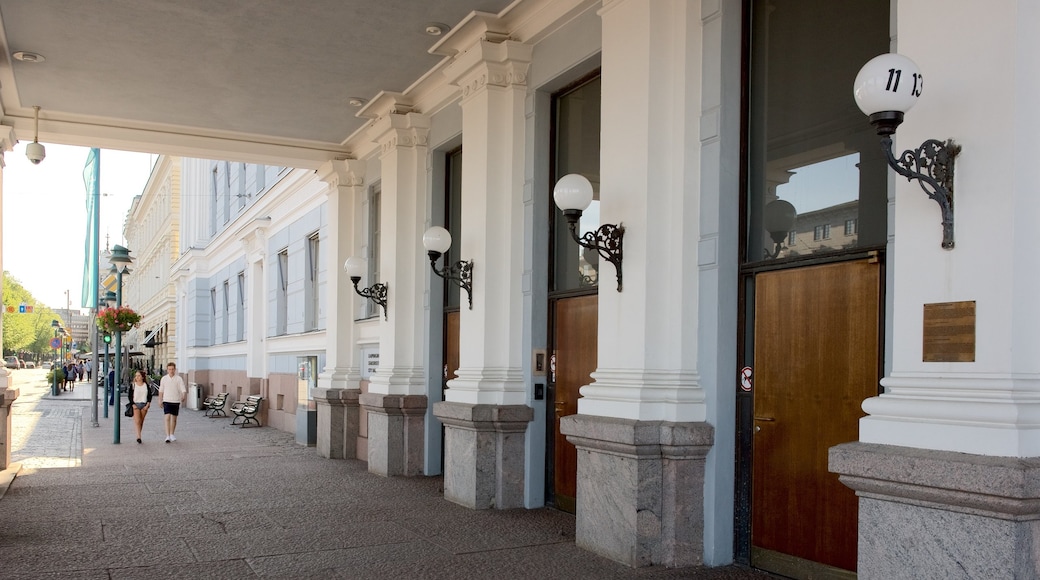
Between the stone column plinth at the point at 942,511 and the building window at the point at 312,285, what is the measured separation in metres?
14.2

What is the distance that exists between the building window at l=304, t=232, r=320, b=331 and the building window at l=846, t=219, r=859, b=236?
1332cm

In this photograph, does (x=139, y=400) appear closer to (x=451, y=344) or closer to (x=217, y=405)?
(x=217, y=405)

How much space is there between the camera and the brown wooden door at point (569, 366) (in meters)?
8.20

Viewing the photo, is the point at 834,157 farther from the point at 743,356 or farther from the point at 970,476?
the point at 970,476

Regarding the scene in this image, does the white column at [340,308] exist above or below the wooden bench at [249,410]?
above

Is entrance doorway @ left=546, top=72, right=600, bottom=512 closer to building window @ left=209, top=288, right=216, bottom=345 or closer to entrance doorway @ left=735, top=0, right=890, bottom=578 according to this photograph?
entrance doorway @ left=735, top=0, right=890, bottom=578

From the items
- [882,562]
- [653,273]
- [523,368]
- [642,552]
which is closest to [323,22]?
[523,368]

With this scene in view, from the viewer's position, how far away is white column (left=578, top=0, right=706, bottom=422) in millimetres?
6371

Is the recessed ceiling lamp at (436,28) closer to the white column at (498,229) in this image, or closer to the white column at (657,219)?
the white column at (498,229)

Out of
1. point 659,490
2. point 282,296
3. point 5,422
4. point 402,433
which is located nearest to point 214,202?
point 282,296

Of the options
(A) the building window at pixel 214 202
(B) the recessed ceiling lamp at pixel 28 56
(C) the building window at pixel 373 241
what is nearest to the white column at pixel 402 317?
(C) the building window at pixel 373 241

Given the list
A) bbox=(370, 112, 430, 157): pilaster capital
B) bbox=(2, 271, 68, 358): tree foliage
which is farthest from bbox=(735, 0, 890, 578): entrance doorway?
bbox=(2, 271, 68, 358): tree foliage

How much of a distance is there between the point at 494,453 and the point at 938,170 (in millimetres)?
5460

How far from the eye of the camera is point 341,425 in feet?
44.6
